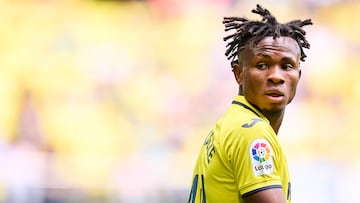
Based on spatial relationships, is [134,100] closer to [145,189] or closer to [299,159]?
[145,189]

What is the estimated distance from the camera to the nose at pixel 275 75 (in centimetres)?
308

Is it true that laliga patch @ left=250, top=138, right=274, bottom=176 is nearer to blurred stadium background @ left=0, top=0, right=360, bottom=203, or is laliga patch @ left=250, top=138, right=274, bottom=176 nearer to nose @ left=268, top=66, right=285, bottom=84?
nose @ left=268, top=66, right=285, bottom=84

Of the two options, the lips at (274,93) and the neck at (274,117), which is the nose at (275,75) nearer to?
the lips at (274,93)

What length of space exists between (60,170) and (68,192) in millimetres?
264

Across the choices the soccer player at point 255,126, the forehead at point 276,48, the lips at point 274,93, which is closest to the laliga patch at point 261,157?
the soccer player at point 255,126

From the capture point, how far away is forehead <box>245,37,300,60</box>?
3127 mm

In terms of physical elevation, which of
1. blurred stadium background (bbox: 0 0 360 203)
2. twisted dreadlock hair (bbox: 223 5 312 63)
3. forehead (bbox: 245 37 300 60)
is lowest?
forehead (bbox: 245 37 300 60)

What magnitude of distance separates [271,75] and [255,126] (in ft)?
0.92

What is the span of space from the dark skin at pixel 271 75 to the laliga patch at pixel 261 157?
11.7 inches

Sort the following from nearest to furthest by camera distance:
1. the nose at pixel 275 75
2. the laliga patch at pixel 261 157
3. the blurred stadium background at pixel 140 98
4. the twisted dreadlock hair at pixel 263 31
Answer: the laliga patch at pixel 261 157, the nose at pixel 275 75, the twisted dreadlock hair at pixel 263 31, the blurred stadium background at pixel 140 98

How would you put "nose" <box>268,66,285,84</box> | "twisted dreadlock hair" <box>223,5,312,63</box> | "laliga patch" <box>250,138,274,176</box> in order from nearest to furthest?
1. "laliga patch" <box>250,138,274,176</box>
2. "nose" <box>268,66,285,84</box>
3. "twisted dreadlock hair" <box>223,5,312,63</box>

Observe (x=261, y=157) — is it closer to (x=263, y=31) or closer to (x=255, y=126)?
(x=255, y=126)

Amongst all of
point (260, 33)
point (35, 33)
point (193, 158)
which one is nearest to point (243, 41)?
point (260, 33)

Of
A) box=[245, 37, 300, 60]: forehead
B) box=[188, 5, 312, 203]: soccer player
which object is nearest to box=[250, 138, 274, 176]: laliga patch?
box=[188, 5, 312, 203]: soccer player
